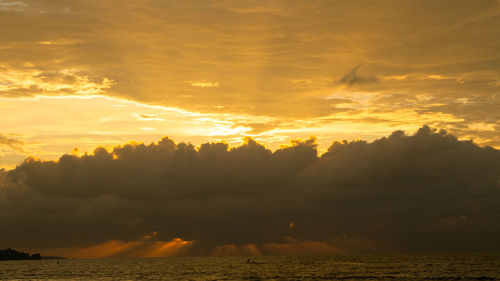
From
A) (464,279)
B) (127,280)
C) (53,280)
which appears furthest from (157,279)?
(464,279)

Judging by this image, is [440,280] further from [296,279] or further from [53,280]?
[53,280]

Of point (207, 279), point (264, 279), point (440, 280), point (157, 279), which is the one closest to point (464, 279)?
point (440, 280)

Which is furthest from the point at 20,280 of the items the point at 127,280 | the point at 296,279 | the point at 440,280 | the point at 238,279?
the point at 440,280

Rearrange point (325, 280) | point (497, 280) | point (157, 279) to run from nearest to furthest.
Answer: point (497, 280), point (325, 280), point (157, 279)

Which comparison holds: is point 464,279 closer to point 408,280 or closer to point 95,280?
point 408,280

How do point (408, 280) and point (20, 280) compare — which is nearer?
point (408, 280)

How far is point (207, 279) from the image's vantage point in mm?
172000

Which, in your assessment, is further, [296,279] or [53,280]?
[53,280]

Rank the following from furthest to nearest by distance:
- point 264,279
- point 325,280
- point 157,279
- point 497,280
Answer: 1. point 157,279
2. point 264,279
3. point 325,280
4. point 497,280

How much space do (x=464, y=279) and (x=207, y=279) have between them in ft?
269

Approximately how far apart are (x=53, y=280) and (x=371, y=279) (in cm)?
11296

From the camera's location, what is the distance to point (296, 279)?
16212 cm

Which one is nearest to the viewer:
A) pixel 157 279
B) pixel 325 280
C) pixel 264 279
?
pixel 325 280

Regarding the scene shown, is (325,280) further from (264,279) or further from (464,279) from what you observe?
(464,279)
